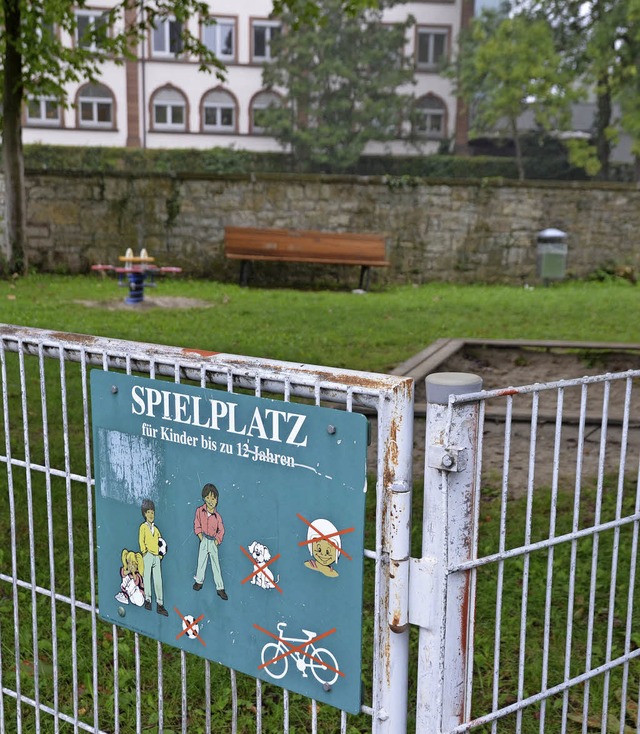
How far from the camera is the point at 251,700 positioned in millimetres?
3025

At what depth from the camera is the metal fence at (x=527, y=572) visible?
1619 millimetres

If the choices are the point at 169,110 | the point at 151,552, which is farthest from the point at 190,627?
the point at 169,110

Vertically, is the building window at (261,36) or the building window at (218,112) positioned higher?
the building window at (261,36)

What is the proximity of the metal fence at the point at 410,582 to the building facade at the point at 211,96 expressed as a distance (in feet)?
123

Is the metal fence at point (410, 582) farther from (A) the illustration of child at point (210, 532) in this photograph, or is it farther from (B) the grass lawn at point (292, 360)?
(A) the illustration of child at point (210, 532)

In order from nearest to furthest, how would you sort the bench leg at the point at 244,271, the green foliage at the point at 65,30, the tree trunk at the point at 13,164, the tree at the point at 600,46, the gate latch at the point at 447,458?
the gate latch at the point at 447,458 < the green foliage at the point at 65,30 < the tree trunk at the point at 13,164 < the bench leg at the point at 244,271 < the tree at the point at 600,46

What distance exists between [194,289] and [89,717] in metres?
11.5

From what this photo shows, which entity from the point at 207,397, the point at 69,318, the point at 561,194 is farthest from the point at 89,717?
the point at 561,194

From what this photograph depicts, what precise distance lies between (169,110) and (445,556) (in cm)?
4380

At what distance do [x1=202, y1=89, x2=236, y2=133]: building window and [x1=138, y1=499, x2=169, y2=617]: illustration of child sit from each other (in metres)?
43.3

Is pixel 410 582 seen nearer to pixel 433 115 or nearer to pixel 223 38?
pixel 223 38

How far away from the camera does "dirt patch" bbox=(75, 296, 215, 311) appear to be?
1156 cm

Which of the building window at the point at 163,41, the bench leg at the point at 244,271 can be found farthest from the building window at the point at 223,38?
the bench leg at the point at 244,271

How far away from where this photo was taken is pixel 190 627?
6.40 feet
